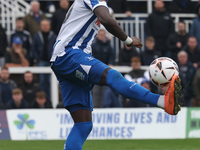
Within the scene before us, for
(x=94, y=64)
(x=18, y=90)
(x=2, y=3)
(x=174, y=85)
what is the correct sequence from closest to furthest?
(x=174, y=85), (x=94, y=64), (x=18, y=90), (x=2, y=3)

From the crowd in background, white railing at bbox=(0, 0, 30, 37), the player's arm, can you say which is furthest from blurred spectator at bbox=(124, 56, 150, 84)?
the player's arm

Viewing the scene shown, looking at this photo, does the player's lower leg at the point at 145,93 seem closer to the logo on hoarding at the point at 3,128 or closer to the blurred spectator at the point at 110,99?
the logo on hoarding at the point at 3,128

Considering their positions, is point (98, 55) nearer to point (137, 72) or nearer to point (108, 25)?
point (137, 72)

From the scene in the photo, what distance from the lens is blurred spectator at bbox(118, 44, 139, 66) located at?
45.1 feet

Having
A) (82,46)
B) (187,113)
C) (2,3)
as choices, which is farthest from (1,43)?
(82,46)

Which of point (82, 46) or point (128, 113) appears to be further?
point (128, 113)

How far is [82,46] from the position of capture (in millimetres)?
6215

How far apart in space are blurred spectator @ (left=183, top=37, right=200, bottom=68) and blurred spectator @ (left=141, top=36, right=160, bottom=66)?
932mm

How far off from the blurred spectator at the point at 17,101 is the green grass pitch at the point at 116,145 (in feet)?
5.67

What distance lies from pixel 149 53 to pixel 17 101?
11.8 ft

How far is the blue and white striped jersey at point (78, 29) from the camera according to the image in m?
6.15

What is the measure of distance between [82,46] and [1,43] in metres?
7.56

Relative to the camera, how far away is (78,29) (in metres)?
6.18

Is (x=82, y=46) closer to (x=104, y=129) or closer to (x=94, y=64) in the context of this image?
(x=94, y=64)
